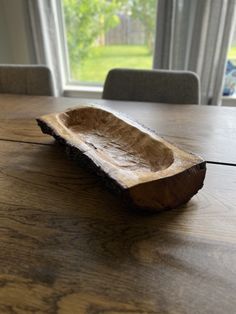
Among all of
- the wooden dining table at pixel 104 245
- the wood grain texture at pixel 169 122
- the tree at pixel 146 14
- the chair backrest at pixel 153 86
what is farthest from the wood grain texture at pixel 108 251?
the tree at pixel 146 14

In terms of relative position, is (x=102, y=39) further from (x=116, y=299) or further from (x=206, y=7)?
(x=116, y=299)

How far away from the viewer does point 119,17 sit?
6.66 ft

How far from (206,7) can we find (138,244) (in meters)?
1.65

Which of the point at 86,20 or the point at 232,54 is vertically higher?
the point at 86,20

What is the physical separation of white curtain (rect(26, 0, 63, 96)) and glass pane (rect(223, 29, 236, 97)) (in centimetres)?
123

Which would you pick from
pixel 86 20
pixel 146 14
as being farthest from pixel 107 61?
pixel 146 14

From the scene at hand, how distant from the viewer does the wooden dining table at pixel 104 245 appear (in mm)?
367

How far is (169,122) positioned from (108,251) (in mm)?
595

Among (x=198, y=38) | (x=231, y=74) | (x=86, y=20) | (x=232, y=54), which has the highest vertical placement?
(x=86, y=20)

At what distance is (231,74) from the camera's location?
1972 millimetres

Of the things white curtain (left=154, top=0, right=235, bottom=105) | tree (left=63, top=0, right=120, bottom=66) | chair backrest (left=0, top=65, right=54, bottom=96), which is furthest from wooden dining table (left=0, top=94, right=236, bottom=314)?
tree (left=63, top=0, right=120, bottom=66)

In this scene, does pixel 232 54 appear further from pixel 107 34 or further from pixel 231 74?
pixel 107 34

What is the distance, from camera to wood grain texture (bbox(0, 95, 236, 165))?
764 millimetres

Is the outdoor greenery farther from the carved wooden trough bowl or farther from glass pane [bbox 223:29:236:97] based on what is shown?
the carved wooden trough bowl
